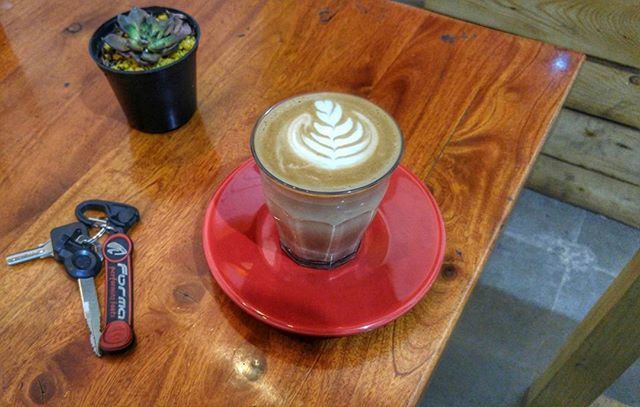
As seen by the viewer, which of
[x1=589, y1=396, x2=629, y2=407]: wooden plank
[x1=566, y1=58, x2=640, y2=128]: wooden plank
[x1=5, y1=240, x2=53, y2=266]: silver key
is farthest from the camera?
[x1=566, y1=58, x2=640, y2=128]: wooden plank

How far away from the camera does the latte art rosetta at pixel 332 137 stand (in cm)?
56

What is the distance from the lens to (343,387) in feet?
1.84

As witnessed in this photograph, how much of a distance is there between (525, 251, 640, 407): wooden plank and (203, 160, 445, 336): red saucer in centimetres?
31

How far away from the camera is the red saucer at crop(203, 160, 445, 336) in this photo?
58 cm

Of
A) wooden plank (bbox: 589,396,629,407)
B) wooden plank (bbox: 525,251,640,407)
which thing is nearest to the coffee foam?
wooden plank (bbox: 525,251,640,407)

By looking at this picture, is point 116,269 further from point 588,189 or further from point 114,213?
point 588,189

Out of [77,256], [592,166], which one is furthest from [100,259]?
[592,166]

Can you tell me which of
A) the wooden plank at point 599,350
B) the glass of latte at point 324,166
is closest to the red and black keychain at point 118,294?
the glass of latte at point 324,166

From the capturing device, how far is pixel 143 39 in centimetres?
72

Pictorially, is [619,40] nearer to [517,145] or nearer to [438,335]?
[517,145]

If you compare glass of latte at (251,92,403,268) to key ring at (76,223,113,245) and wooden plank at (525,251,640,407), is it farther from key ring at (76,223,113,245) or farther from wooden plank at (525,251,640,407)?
wooden plank at (525,251,640,407)

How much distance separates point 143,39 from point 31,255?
1.01 feet

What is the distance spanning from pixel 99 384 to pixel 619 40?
1.21m

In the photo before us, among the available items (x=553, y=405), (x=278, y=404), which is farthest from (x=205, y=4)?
(x=553, y=405)
